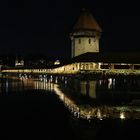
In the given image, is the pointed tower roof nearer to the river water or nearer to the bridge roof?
the bridge roof

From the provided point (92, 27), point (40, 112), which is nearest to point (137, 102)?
point (40, 112)

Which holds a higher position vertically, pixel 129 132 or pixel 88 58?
pixel 88 58

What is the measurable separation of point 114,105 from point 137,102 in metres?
1.62

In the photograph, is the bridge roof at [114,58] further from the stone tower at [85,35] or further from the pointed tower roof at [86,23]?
the pointed tower roof at [86,23]

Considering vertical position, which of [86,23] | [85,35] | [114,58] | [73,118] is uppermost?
[86,23]

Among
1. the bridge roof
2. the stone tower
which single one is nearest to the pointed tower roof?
the stone tower

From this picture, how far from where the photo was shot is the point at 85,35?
65.4 m

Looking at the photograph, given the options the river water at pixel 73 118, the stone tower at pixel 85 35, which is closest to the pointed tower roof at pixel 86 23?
the stone tower at pixel 85 35

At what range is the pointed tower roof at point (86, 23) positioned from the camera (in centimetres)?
6719

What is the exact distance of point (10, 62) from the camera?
150m

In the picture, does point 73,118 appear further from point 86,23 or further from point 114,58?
point 86,23

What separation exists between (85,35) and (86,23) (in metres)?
3.32

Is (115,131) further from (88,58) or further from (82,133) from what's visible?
(88,58)

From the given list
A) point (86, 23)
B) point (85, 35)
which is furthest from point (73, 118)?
point (86, 23)
